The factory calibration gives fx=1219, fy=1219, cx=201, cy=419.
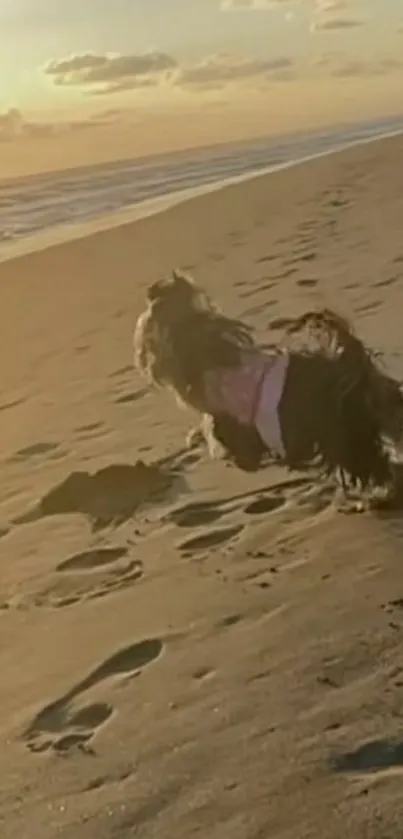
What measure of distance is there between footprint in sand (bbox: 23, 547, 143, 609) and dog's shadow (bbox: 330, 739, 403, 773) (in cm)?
69

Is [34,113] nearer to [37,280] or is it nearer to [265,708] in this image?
[37,280]

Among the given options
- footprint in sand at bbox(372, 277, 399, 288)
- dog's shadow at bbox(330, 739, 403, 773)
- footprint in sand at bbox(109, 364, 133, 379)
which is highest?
footprint in sand at bbox(109, 364, 133, 379)

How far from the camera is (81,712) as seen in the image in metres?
1.86

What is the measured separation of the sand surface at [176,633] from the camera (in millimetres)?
1615

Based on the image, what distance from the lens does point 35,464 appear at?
299 centimetres

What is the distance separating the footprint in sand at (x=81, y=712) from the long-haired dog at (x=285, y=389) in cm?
54

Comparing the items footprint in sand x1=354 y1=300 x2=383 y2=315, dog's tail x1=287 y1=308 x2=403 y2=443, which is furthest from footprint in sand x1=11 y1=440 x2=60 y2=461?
footprint in sand x1=354 y1=300 x2=383 y2=315

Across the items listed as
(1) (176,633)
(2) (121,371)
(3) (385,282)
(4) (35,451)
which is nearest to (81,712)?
(1) (176,633)

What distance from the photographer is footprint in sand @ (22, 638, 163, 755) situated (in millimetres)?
1782

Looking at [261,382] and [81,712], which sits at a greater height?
[261,382]

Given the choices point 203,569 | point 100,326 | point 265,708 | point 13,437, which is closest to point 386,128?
point 100,326

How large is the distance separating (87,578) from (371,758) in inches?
32.1

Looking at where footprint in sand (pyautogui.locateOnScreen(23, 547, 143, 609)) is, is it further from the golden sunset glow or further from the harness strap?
the golden sunset glow

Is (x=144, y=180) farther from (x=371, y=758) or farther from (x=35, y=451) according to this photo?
(x=371, y=758)
